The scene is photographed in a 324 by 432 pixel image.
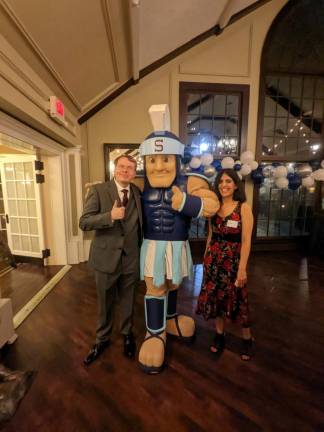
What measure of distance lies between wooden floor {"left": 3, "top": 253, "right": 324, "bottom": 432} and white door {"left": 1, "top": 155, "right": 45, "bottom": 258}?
61.7 inches

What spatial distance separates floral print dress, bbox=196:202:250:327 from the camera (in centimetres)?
143

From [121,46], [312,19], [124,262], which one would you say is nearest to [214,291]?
[124,262]

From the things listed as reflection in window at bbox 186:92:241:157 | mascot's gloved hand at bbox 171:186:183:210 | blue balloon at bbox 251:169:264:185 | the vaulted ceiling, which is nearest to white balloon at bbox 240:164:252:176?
blue balloon at bbox 251:169:264:185

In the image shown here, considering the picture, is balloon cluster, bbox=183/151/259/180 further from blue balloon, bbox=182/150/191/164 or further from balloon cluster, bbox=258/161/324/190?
balloon cluster, bbox=258/161/324/190

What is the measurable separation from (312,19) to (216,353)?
5234 millimetres

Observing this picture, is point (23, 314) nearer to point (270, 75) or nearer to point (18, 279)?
point (18, 279)

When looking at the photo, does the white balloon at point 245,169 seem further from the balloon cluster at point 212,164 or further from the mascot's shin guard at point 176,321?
the mascot's shin guard at point 176,321

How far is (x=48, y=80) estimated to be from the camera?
6.98 ft

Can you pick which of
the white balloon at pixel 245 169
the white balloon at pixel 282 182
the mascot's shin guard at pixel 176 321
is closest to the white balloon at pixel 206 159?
the white balloon at pixel 245 169

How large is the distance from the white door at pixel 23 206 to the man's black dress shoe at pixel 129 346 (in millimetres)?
2290

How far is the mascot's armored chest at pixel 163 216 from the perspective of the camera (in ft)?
4.60

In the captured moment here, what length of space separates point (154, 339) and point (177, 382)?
0.91ft

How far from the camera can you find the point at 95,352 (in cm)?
154

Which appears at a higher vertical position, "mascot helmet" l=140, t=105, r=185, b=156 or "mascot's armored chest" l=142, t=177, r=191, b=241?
"mascot helmet" l=140, t=105, r=185, b=156
